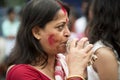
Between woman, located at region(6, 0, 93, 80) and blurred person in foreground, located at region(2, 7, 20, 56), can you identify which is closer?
woman, located at region(6, 0, 93, 80)

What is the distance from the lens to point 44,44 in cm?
323

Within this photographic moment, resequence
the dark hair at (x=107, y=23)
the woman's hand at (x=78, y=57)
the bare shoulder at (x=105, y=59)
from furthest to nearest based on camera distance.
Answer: the dark hair at (x=107, y=23) < the bare shoulder at (x=105, y=59) < the woman's hand at (x=78, y=57)

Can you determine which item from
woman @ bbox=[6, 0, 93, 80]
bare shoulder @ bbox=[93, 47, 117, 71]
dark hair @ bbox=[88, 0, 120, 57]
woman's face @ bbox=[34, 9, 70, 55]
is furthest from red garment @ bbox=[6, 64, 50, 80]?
dark hair @ bbox=[88, 0, 120, 57]

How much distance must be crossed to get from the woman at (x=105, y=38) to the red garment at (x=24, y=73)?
27.8 inches

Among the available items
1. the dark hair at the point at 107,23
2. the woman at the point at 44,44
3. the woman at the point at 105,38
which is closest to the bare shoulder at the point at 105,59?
the woman at the point at 105,38

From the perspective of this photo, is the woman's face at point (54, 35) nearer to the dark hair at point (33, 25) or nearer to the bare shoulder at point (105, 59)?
the dark hair at point (33, 25)

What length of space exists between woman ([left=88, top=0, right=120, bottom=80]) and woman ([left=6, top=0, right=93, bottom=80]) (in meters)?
0.51

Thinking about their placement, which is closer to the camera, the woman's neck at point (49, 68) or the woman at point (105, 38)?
the woman's neck at point (49, 68)

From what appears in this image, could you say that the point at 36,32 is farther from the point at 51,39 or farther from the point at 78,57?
the point at 78,57

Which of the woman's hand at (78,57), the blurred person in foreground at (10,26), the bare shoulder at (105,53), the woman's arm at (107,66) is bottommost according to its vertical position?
the blurred person in foreground at (10,26)

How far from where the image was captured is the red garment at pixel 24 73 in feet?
10.2

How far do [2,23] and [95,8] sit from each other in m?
9.58

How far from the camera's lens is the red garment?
10.2 feet

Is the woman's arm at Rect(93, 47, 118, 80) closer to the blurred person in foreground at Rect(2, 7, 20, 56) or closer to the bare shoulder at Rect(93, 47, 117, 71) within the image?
the bare shoulder at Rect(93, 47, 117, 71)
